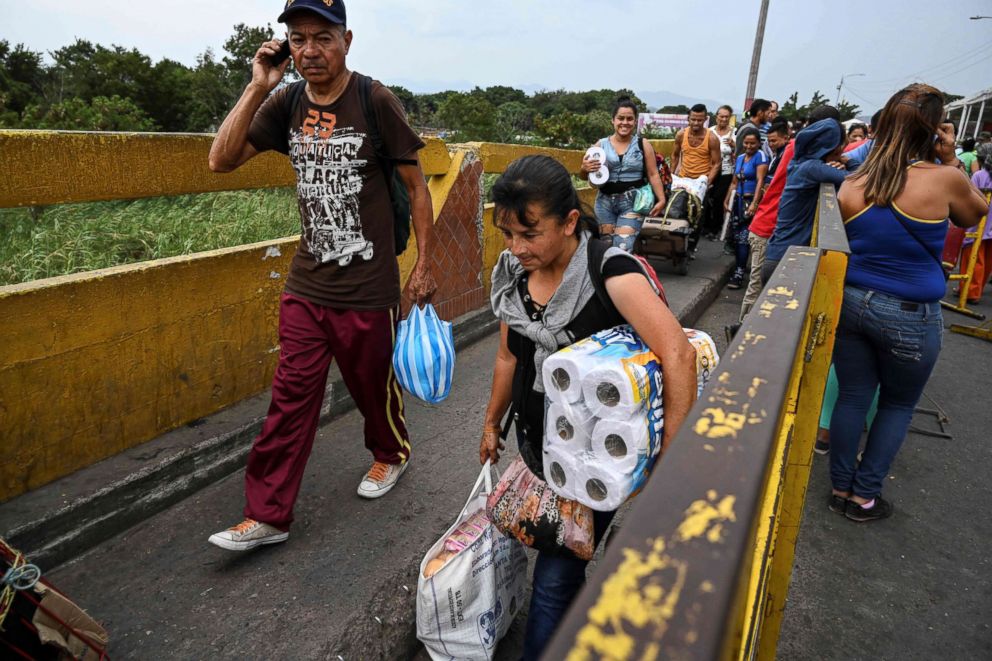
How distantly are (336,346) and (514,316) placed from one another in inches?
42.6

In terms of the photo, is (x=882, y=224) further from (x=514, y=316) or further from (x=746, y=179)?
(x=746, y=179)

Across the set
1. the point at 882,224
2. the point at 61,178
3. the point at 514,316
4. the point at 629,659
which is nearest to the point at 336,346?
the point at 514,316

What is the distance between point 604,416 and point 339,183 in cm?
162

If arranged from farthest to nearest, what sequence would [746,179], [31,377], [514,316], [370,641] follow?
[746,179]
[31,377]
[370,641]
[514,316]

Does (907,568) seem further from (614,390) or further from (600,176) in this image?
(600,176)

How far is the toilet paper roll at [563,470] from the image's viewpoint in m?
1.52

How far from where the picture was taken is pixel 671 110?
47938 mm

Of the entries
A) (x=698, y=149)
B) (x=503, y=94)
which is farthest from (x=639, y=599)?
(x=503, y=94)

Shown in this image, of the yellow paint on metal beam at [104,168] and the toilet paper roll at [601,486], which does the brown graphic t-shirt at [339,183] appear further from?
the toilet paper roll at [601,486]

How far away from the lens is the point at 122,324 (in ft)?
8.95

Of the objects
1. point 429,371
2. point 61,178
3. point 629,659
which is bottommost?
point 429,371

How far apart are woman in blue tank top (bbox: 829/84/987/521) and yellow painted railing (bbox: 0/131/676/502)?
2.94 m

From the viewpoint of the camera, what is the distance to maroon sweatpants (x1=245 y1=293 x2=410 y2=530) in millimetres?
2475

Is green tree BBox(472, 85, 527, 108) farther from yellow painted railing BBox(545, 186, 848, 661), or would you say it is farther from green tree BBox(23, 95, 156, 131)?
yellow painted railing BBox(545, 186, 848, 661)
